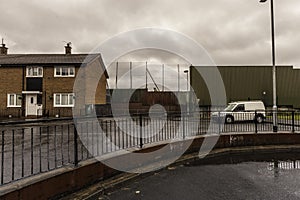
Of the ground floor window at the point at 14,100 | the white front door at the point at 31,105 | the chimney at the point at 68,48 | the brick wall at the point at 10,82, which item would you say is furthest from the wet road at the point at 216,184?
the chimney at the point at 68,48

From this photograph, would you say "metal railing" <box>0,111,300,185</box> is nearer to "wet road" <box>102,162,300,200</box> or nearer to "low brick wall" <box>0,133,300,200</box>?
"low brick wall" <box>0,133,300,200</box>

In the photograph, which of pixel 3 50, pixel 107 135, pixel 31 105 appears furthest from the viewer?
pixel 3 50

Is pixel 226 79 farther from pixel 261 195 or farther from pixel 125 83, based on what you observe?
pixel 261 195

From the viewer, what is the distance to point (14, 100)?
27.9 metres

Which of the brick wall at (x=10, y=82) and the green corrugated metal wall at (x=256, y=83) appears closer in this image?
the brick wall at (x=10, y=82)

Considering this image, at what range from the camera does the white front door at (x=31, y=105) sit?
27234mm

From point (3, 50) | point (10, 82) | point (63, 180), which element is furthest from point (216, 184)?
point (3, 50)

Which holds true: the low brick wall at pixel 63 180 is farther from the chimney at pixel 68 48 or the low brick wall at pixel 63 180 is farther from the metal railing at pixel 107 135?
the chimney at pixel 68 48

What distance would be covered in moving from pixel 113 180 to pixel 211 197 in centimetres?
214

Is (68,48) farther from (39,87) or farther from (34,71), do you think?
(39,87)

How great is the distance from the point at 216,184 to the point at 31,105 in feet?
85.1

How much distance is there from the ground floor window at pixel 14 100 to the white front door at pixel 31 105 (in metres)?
0.81

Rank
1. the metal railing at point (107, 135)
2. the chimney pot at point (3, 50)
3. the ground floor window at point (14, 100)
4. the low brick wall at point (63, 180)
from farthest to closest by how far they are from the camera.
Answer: the chimney pot at point (3, 50) → the ground floor window at point (14, 100) → the metal railing at point (107, 135) → the low brick wall at point (63, 180)

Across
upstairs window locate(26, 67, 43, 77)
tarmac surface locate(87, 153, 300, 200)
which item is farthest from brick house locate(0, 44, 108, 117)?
tarmac surface locate(87, 153, 300, 200)
